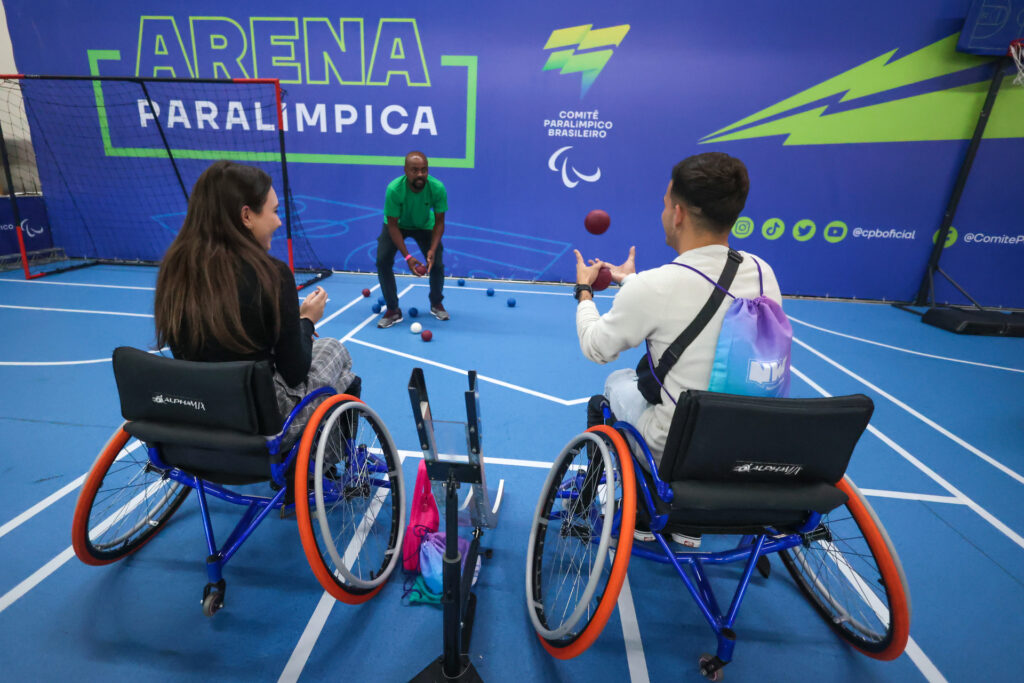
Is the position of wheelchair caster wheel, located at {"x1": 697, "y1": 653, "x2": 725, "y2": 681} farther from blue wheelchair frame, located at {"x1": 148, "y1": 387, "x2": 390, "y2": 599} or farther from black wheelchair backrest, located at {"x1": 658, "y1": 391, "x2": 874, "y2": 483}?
blue wheelchair frame, located at {"x1": 148, "y1": 387, "x2": 390, "y2": 599}

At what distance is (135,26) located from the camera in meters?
5.70

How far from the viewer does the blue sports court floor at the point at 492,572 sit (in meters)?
1.51

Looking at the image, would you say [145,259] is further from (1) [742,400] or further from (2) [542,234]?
(1) [742,400]

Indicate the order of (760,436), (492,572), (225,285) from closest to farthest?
1. (760,436)
2. (225,285)
3. (492,572)

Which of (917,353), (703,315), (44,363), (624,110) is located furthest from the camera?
(624,110)

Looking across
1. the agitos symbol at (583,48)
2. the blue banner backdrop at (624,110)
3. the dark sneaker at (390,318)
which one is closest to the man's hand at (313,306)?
the dark sneaker at (390,318)

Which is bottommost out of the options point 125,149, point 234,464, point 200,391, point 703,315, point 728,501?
point 234,464

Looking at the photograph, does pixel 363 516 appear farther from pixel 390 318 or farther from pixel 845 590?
pixel 390 318

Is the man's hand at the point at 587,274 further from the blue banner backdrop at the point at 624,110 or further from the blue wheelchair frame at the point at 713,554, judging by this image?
the blue banner backdrop at the point at 624,110

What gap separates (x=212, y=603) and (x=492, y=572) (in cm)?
94

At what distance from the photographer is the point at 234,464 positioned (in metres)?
1.48

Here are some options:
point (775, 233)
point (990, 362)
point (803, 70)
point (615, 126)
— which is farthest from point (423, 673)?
point (803, 70)

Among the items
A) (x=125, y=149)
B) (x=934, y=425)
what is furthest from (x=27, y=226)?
(x=934, y=425)

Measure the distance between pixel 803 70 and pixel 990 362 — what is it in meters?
3.60
